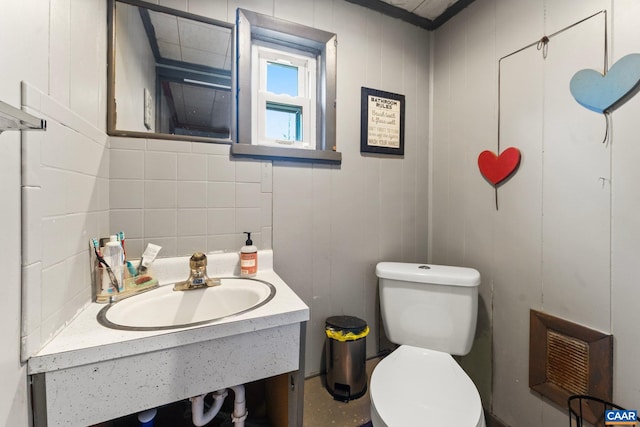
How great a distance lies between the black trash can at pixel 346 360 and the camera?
1.33m

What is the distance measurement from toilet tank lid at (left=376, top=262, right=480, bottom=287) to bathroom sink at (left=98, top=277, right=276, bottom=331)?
0.61 metres

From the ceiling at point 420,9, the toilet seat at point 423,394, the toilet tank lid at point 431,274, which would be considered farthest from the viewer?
the ceiling at point 420,9

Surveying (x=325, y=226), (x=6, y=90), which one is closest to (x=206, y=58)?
(x=6, y=90)

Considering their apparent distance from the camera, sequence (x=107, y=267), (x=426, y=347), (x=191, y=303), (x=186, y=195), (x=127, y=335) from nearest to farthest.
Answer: (x=127, y=335) → (x=107, y=267) → (x=191, y=303) → (x=186, y=195) → (x=426, y=347)

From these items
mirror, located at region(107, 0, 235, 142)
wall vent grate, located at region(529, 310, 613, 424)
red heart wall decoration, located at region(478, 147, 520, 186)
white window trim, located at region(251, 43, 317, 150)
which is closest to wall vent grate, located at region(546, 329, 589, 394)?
wall vent grate, located at region(529, 310, 613, 424)

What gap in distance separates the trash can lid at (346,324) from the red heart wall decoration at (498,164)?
98 centimetres

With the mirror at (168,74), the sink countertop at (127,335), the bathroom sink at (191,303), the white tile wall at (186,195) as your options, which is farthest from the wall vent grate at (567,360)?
the mirror at (168,74)

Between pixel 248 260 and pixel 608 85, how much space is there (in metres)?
1.51

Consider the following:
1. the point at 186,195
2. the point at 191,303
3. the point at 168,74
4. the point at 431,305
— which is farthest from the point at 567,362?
the point at 168,74

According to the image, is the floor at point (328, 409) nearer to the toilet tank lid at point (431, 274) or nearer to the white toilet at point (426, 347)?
the white toilet at point (426, 347)

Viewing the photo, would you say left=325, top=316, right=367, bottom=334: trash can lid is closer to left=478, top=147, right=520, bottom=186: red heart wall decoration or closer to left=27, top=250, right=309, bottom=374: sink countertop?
left=27, top=250, right=309, bottom=374: sink countertop

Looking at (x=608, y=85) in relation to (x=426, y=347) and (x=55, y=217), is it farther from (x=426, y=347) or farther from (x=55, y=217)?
(x=55, y=217)

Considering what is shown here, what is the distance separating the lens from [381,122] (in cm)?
157

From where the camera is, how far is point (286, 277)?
4.49 ft
